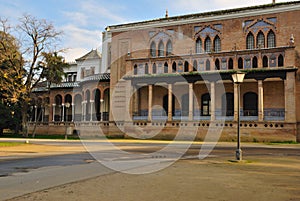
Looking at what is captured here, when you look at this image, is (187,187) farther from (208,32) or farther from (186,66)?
(208,32)

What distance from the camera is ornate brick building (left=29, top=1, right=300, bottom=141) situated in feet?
105

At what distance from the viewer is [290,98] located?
30922 mm

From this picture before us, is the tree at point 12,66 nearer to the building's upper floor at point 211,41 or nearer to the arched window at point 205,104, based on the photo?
the building's upper floor at point 211,41

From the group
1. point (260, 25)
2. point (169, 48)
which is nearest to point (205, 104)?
point (169, 48)

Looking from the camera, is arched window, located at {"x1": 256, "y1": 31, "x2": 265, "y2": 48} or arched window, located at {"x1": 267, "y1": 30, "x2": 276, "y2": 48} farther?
arched window, located at {"x1": 256, "y1": 31, "x2": 265, "y2": 48}

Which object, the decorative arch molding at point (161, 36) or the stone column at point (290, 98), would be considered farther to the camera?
the decorative arch molding at point (161, 36)

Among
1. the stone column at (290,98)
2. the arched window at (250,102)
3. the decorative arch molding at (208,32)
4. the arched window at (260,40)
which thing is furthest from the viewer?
the decorative arch molding at (208,32)

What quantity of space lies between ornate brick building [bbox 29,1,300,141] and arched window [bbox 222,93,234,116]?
0.12 m

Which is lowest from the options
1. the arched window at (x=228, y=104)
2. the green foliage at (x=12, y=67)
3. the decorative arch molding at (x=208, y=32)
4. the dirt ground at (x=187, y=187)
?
the dirt ground at (x=187, y=187)

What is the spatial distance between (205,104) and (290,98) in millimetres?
10322

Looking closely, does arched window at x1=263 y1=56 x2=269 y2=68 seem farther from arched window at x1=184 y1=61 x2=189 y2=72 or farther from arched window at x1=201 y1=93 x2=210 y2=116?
arched window at x1=184 y1=61 x2=189 y2=72

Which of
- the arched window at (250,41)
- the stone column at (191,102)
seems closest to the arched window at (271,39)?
the arched window at (250,41)

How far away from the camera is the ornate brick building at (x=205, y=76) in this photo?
31969 mm

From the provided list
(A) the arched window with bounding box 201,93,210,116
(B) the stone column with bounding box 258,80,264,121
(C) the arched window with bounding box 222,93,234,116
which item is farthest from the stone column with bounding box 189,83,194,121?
(B) the stone column with bounding box 258,80,264,121
